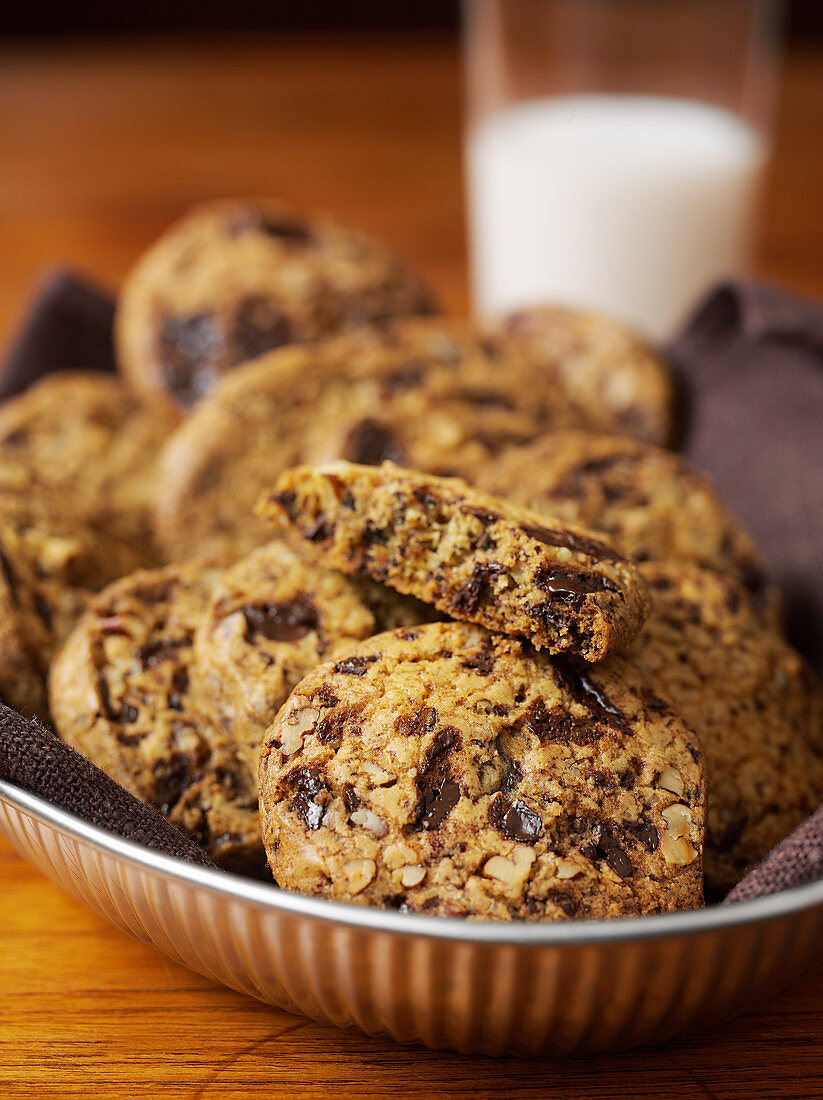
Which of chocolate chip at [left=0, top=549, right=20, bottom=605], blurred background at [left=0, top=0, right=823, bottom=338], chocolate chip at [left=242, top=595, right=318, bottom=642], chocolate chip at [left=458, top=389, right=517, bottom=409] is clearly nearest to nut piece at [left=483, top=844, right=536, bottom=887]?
chocolate chip at [left=242, top=595, right=318, bottom=642]

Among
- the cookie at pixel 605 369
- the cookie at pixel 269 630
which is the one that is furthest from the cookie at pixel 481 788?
the cookie at pixel 605 369

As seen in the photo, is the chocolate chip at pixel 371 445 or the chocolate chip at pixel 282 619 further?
the chocolate chip at pixel 371 445

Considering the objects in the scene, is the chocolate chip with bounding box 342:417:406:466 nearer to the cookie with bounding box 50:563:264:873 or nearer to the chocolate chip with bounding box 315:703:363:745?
the cookie with bounding box 50:563:264:873

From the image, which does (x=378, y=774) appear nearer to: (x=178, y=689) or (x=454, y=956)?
(x=454, y=956)

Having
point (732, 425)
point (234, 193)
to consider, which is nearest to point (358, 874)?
point (732, 425)

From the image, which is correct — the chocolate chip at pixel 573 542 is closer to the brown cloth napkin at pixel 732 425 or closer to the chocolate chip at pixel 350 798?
the chocolate chip at pixel 350 798

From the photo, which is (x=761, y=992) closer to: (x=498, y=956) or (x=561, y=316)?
(x=498, y=956)
